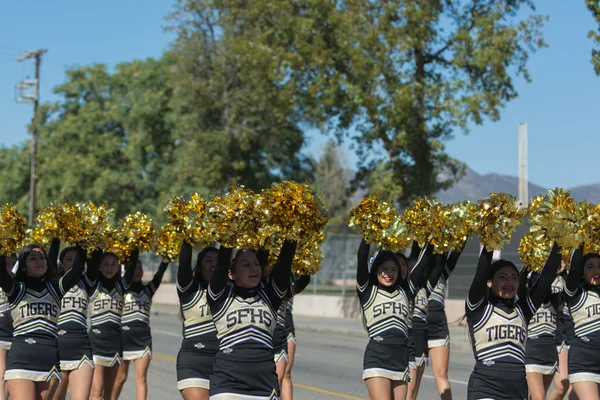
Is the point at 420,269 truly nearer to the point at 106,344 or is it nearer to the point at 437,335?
the point at 437,335

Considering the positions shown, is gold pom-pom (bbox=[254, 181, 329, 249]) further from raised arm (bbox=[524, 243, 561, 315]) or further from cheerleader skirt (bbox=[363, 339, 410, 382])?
cheerleader skirt (bbox=[363, 339, 410, 382])

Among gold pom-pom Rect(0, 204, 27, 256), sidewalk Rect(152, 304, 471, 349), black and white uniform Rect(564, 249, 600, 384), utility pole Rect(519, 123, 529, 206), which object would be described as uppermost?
utility pole Rect(519, 123, 529, 206)

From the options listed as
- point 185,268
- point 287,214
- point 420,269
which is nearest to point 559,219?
point 420,269

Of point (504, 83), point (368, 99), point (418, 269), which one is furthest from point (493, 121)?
point (418, 269)

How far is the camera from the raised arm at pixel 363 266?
7.57m

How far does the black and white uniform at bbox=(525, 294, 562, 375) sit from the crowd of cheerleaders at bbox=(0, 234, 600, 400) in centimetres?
1

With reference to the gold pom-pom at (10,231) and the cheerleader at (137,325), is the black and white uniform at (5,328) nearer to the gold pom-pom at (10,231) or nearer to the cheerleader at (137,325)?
the cheerleader at (137,325)

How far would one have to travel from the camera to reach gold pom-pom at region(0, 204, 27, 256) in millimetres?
7410

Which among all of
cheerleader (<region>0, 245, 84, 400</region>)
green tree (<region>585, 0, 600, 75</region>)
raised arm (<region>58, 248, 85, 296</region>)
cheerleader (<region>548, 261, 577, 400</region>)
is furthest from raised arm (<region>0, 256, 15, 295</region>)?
green tree (<region>585, 0, 600, 75</region>)

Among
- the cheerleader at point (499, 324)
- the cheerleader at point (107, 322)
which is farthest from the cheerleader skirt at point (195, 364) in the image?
the cheerleader at point (499, 324)

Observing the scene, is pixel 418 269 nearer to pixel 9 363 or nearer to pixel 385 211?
pixel 385 211

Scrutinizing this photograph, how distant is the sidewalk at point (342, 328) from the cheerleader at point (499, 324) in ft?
41.8

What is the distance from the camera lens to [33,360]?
7.23 m

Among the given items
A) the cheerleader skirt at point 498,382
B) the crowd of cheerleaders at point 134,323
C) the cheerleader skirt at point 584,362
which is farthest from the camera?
the cheerleader skirt at point 584,362
